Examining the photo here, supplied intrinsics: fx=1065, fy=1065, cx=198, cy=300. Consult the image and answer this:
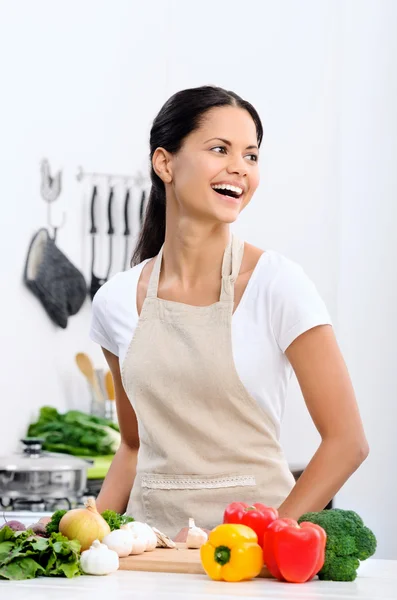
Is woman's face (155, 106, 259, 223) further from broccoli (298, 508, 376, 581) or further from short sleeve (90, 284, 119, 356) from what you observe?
broccoli (298, 508, 376, 581)

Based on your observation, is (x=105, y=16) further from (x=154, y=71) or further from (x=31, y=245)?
(x=31, y=245)

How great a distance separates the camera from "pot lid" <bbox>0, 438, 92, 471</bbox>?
128 inches

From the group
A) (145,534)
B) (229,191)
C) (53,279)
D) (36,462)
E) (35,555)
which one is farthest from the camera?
(53,279)

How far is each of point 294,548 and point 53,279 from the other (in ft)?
9.08

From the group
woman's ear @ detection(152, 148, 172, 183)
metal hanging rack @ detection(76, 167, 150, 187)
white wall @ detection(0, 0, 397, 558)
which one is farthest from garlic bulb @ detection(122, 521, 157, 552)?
metal hanging rack @ detection(76, 167, 150, 187)

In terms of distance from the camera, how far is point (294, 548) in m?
1.33

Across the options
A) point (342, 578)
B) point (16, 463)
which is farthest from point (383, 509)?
point (342, 578)

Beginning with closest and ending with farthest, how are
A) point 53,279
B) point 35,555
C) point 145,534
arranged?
point 35,555, point 145,534, point 53,279

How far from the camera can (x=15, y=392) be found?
153 inches

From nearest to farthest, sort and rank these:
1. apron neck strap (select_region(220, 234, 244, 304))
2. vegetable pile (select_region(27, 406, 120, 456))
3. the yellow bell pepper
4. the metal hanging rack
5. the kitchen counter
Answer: the kitchen counter
the yellow bell pepper
apron neck strap (select_region(220, 234, 244, 304))
vegetable pile (select_region(27, 406, 120, 456))
the metal hanging rack

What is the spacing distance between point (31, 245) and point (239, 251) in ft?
7.26

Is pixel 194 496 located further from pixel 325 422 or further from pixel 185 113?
pixel 185 113

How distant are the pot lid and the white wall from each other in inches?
18.6

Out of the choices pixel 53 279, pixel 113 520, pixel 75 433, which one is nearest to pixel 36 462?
pixel 75 433
